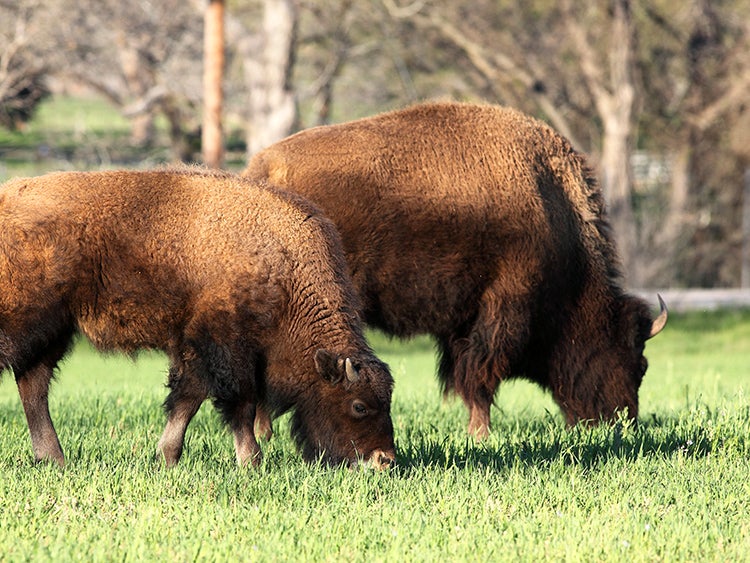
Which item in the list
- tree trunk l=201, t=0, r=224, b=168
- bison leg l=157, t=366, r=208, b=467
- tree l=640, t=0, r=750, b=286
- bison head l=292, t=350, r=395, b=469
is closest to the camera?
bison head l=292, t=350, r=395, b=469

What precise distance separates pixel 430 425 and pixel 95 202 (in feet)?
9.26

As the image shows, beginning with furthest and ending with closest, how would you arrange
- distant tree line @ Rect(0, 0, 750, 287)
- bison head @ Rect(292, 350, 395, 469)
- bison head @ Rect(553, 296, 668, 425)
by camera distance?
distant tree line @ Rect(0, 0, 750, 287) < bison head @ Rect(553, 296, 668, 425) < bison head @ Rect(292, 350, 395, 469)

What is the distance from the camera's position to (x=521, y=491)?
19.1 feet

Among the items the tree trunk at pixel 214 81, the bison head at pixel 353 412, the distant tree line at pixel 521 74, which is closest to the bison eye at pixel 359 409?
the bison head at pixel 353 412

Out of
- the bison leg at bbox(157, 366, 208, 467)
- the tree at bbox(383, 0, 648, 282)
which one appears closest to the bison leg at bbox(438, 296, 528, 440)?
the bison leg at bbox(157, 366, 208, 467)

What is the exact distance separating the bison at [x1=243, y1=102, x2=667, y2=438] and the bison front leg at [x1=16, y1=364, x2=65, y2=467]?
2.19 metres

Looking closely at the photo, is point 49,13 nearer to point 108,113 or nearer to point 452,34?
point 452,34

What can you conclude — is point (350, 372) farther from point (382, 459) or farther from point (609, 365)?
point (609, 365)

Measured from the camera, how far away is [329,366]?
6.39 metres

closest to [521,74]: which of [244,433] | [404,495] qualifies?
[244,433]

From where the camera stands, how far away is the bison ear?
633 cm

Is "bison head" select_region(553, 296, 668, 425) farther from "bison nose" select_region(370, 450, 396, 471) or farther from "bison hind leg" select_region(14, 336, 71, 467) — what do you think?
"bison hind leg" select_region(14, 336, 71, 467)

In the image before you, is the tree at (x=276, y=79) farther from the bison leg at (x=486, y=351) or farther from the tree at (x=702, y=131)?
the bison leg at (x=486, y=351)

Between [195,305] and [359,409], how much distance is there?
3.63 feet
